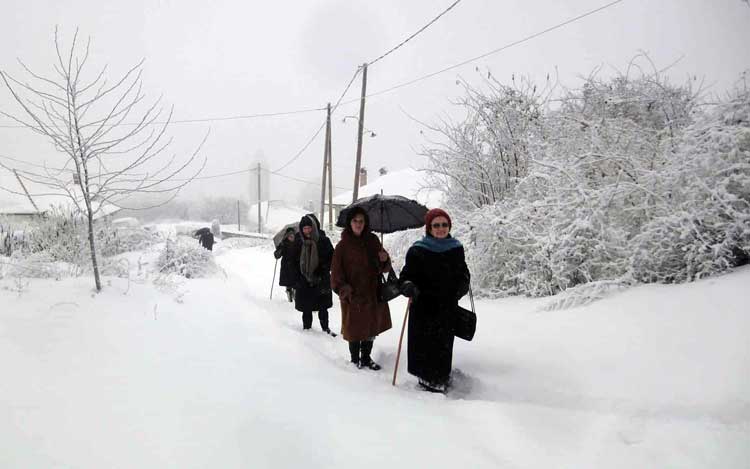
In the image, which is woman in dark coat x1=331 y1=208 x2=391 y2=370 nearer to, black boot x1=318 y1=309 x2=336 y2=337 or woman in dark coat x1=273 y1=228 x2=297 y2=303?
black boot x1=318 y1=309 x2=336 y2=337

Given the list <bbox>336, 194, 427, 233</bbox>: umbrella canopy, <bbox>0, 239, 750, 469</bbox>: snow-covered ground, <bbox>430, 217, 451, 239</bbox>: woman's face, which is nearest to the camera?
<bbox>0, 239, 750, 469</bbox>: snow-covered ground

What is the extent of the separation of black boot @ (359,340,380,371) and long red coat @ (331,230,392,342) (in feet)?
0.74

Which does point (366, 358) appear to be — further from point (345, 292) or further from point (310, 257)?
point (310, 257)

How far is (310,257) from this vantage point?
5629mm

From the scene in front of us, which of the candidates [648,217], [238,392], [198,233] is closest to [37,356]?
[238,392]

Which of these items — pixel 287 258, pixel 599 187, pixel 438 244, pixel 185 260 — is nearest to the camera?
pixel 438 244

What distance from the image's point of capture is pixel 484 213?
6.34 metres

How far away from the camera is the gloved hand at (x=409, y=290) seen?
3.29m

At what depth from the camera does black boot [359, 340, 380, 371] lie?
14.0 feet

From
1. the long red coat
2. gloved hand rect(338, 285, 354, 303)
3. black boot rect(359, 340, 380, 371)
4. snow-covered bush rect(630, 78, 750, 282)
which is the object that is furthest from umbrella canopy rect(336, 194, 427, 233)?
snow-covered bush rect(630, 78, 750, 282)

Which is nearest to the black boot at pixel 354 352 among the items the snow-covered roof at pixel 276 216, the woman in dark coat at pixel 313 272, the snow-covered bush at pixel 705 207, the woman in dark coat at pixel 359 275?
the woman in dark coat at pixel 359 275

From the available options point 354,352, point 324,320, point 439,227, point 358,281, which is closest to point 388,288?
point 358,281

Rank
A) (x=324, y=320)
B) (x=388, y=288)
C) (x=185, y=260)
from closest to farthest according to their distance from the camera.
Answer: (x=388, y=288)
(x=324, y=320)
(x=185, y=260)

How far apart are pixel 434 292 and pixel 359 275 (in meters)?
0.95
